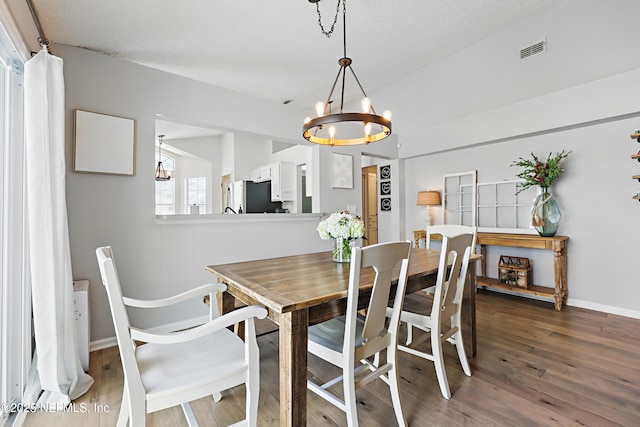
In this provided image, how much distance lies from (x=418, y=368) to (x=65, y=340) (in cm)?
226

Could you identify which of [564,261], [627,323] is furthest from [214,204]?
[627,323]

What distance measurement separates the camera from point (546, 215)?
3369 mm

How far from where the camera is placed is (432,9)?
8.95 feet

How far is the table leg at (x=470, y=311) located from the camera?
7.07 feet

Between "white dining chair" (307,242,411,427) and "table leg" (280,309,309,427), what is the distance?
0.67ft

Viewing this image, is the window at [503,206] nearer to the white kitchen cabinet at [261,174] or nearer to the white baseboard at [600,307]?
the white baseboard at [600,307]

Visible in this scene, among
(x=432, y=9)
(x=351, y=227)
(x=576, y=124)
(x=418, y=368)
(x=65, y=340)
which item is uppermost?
(x=432, y=9)

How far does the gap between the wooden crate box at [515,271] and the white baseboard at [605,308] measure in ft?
1.48

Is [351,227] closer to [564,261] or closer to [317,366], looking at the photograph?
[317,366]

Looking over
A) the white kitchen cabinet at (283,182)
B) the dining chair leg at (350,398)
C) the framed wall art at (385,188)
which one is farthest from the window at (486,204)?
the dining chair leg at (350,398)

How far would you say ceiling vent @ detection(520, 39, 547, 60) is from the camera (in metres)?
3.14

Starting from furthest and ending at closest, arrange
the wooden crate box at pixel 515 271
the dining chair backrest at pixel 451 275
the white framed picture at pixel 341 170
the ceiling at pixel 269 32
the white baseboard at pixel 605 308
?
the white framed picture at pixel 341 170, the wooden crate box at pixel 515 271, the white baseboard at pixel 605 308, the ceiling at pixel 269 32, the dining chair backrest at pixel 451 275

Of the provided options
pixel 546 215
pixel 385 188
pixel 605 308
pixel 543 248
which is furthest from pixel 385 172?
pixel 605 308

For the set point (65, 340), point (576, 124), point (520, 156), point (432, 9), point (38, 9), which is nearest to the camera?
point (65, 340)
